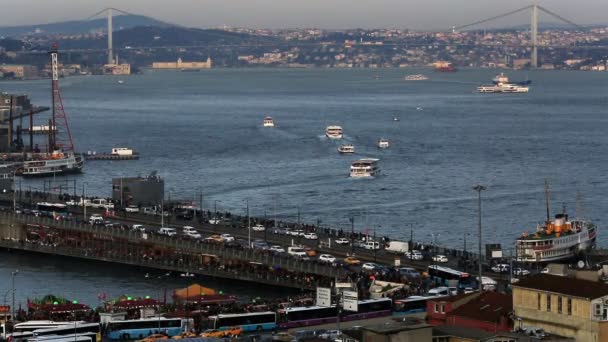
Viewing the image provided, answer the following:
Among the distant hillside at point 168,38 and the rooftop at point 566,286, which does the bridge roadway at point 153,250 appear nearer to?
the rooftop at point 566,286

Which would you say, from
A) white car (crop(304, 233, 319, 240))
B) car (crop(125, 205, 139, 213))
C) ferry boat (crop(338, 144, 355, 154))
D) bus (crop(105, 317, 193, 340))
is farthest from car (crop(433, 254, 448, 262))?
ferry boat (crop(338, 144, 355, 154))

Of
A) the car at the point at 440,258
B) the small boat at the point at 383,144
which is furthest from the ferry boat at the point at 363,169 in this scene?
the car at the point at 440,258

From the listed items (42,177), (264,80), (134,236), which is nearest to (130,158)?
(42,177)

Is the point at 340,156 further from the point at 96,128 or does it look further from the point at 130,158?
the point at 96,128

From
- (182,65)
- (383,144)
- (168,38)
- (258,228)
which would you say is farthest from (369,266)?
(168,38)

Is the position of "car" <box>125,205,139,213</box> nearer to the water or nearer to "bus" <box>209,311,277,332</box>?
the water

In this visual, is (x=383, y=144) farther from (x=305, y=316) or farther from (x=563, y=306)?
(x=563, y=306)
